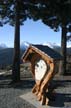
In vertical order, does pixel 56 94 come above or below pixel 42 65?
below

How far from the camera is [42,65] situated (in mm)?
15234

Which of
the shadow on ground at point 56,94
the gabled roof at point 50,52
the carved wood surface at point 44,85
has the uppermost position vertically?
the gabled roof at point 50,52

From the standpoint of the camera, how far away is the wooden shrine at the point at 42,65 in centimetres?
1456

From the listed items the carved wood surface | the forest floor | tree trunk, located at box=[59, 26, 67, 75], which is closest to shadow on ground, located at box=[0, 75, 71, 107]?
the forest floor

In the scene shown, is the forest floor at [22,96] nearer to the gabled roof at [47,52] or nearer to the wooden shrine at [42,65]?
the wooden shrine at [42,65]

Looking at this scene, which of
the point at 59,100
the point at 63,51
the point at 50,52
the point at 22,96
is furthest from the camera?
the point at 63,51

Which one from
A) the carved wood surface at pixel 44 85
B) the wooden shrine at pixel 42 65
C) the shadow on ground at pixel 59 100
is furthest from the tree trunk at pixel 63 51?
the carved wood surface at pixel 44 85

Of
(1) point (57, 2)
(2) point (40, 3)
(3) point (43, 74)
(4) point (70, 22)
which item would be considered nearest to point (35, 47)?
(3) point (43, 74)

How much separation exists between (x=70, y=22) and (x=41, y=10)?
3.76m

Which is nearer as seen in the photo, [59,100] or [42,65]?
[59,100]

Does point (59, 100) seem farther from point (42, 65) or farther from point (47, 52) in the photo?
point (47, 52)

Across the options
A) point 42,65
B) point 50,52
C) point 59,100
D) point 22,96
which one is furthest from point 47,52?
point 22,96

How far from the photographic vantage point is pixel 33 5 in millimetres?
21219

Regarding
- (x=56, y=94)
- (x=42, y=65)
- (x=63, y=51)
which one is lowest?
(x=56, y=94)
